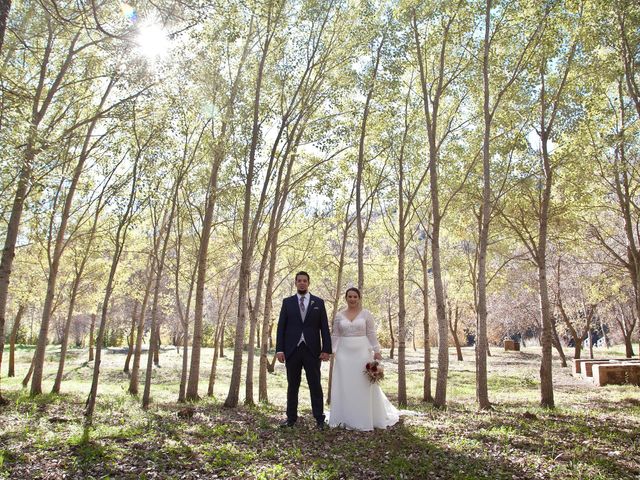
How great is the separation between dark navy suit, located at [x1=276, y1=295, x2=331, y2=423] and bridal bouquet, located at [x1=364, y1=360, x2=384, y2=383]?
705mm

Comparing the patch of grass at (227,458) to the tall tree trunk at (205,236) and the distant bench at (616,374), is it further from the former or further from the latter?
the distant bench at (616,374)

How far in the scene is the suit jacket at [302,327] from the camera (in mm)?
7188

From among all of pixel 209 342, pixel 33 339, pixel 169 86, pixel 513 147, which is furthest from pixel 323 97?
pixel 33 339

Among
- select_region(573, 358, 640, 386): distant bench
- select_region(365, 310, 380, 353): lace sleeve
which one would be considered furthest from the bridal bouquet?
select_region(573, 358, 640, 386): distant bench

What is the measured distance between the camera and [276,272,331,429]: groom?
281 inches

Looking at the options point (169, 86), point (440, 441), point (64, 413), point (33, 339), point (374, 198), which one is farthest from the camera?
point (33, 339)

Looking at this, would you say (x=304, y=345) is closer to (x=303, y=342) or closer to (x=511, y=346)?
(x=303, y=342)

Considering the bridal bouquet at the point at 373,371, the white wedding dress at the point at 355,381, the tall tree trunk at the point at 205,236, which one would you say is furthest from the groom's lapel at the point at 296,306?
the tall tree trunk at the point at 205,236

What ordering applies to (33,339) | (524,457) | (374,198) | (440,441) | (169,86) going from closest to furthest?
1. (524,457)
2. (440,441)
3. (169,86)
4. (374,198)
5. (33,339)

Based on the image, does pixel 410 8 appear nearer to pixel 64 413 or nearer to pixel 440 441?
pixel 440 441

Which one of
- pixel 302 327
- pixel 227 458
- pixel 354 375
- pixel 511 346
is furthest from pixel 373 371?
pixel 511 346

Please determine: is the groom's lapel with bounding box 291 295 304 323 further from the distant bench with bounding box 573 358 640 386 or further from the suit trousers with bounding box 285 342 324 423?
the distant bench with bounding box 573 358 640 386

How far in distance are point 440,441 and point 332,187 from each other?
9491 millimetres

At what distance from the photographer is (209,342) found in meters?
56.2
